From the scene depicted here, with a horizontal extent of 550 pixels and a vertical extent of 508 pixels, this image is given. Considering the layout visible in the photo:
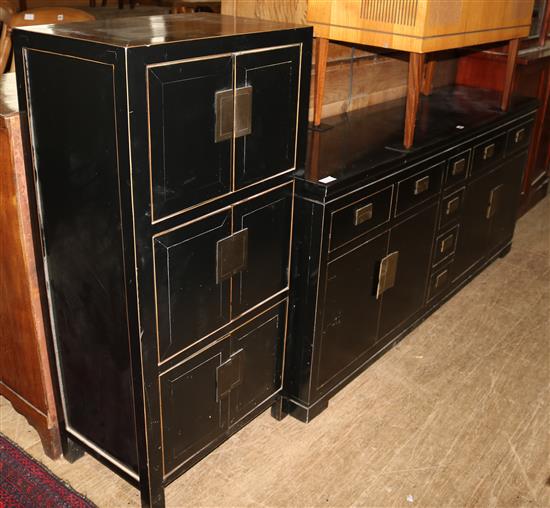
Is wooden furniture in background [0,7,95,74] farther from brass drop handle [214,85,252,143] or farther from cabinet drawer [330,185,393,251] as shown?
cabinet drawer [330,185,393,251]

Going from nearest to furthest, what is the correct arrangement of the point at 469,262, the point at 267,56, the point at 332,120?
the point at 267,56, the point at 332,120, the point at 469,262

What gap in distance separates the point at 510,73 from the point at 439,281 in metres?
1.14

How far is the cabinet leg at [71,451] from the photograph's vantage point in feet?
7.33

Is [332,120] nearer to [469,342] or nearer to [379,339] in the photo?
[379,339]

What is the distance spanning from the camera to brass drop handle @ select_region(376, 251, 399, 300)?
102 inches

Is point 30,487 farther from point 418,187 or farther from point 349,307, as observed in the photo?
point 418,187

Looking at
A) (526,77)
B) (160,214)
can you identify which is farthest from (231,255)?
(526,77)

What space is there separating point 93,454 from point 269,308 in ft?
2.46

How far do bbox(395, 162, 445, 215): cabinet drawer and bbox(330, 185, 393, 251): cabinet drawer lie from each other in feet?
0.29

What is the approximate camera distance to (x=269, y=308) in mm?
2234

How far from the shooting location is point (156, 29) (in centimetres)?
171

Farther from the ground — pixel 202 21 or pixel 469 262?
pixel 202 21

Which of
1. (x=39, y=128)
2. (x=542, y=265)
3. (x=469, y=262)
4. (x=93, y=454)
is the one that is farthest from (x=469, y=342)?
(x=39, y=128)

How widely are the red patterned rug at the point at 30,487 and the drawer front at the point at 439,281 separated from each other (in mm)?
1790
